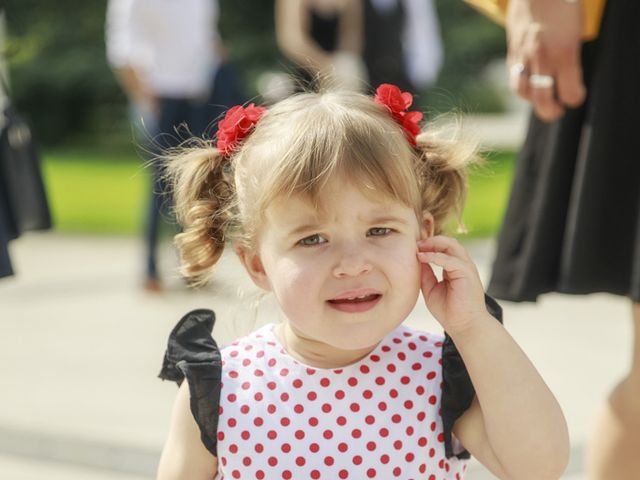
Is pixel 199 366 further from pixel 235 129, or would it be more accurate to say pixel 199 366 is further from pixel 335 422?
pixel 235 129

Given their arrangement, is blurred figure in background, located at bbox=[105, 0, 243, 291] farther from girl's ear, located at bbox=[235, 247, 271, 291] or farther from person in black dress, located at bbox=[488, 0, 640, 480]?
girl's ear, located at bbox=[235, 247, 271, 291]

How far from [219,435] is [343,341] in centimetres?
31

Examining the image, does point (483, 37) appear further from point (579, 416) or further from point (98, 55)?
point (579, 416)

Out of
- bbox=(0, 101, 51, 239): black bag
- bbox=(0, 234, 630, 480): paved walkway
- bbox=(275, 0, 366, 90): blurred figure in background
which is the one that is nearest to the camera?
bbox=(0, 101, 51, 239): black bag

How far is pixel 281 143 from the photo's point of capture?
2146 millimetres

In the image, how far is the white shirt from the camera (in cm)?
597

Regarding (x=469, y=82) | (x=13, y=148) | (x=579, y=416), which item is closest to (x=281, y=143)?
(x=13, y=148)

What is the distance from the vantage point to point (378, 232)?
2096 mm

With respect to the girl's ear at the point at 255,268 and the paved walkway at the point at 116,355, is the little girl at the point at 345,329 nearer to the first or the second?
the girl's ear at the point at 255,268

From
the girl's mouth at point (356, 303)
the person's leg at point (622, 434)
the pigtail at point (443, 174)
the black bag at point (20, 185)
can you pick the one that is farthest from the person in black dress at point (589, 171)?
the black bag at point (20, 185)

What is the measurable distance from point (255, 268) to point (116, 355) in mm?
2743

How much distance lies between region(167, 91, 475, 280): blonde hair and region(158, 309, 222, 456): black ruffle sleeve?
13 centimetres

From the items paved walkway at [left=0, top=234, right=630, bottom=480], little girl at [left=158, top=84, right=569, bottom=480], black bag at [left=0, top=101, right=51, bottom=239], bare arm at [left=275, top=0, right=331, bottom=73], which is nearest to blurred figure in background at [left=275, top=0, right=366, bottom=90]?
bare arm at [left=275, top=0, right=331, bottom=73]

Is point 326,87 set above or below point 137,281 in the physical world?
above
